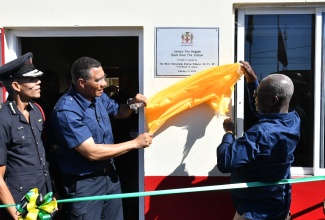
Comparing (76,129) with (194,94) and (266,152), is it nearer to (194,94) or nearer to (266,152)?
(194,94)

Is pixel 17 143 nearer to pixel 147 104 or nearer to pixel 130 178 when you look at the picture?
pixel 147 104

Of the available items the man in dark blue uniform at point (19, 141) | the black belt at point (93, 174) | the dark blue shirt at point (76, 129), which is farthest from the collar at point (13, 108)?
the black belt at point (93, 174)

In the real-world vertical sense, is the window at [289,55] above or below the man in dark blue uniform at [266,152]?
above

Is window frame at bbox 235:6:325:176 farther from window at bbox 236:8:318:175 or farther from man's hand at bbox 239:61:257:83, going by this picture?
man's hand at bbox 239:61:257:83

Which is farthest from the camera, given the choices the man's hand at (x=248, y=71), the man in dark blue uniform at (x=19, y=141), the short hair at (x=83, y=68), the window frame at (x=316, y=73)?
the window frame at (x=316, y=73)

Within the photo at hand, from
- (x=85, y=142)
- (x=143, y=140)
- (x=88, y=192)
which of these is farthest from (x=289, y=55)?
(x=88, y=192)

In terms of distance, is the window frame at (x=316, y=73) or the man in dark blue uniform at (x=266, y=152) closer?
the man in dark blue uniform at (x=266, y=152)

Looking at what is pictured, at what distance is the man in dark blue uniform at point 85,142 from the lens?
2842mm

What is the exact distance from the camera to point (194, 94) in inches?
125

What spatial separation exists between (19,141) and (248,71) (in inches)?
68.8

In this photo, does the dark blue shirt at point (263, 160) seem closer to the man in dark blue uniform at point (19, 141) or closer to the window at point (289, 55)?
the window at point (289, 55)

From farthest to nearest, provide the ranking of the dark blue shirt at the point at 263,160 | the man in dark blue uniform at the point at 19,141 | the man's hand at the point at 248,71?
1. the man's hand at the point at 248,71
2. the man in dark blue uniform at the point at 19,141
3. the dark blue shirt at the point at 263,160

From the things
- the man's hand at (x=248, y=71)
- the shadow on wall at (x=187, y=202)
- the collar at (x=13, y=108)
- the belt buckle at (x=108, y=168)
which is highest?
the man's hand at (x=248, y=71)

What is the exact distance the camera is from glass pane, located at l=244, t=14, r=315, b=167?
329 cm
